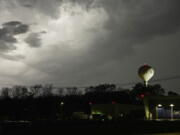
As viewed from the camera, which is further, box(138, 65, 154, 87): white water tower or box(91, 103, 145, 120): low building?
box(91, 103, 145, 120): low building

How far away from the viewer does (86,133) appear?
3703 cm

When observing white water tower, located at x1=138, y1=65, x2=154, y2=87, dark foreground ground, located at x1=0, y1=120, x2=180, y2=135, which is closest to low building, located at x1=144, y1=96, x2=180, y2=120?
white water tower, located at x1=138, y1=65, x2=154, y2=87

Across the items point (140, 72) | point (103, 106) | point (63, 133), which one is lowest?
point (63, 133)

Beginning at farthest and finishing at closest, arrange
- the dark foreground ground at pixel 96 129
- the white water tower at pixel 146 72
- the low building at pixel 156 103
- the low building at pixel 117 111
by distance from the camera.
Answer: the low building at pixel 117 111 → the white water tower at pixel 146 72 → the low building at pixel 156 103 → the dark foreground ground at pixel 96 129

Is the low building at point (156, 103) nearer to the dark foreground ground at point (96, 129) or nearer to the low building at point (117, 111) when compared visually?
the low building at point (117, 111)

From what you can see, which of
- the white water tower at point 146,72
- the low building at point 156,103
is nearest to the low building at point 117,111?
the low building at point 156,103

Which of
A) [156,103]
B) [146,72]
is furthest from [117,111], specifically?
[146,72]

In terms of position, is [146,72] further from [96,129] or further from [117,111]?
[96,129]

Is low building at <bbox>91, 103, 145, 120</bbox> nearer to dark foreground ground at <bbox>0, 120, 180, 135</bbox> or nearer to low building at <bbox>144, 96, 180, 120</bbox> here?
low building at <bbox>144, 96, 180, 120</bbox>

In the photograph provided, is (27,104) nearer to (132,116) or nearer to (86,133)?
(132,116)

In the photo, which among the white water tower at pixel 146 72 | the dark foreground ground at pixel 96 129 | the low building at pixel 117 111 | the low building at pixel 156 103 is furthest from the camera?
the low building at pixel 117 111

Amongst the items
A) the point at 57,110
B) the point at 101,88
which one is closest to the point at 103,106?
the point at 57,110

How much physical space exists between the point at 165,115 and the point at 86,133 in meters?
48.3

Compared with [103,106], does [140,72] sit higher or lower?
higher
